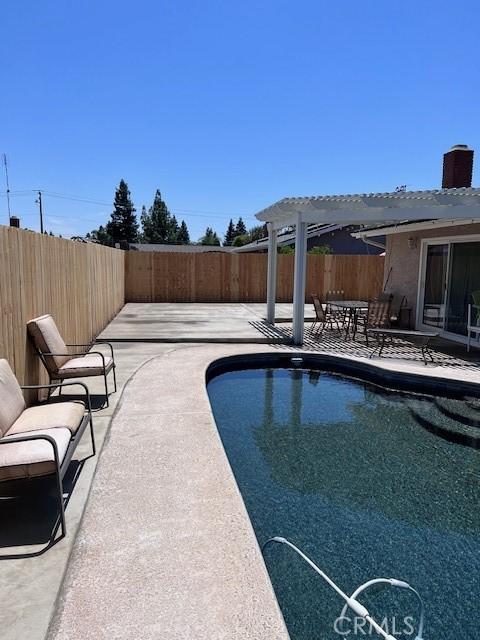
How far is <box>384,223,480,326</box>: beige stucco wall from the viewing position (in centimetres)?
1188

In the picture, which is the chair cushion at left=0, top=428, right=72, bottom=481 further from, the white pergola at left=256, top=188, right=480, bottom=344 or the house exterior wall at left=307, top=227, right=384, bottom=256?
the house exterior wall at left=307, top=227, right=384, bottom=256

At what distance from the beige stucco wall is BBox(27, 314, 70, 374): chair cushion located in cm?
896

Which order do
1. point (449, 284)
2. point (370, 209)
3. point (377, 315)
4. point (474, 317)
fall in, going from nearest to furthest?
point (370, 209) → point (474, 317) → point (377, 315) → point (449, 284)

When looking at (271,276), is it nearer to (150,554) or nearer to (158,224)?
(150,554)

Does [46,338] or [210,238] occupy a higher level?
[210,238]

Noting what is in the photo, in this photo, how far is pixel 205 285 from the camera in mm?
18250

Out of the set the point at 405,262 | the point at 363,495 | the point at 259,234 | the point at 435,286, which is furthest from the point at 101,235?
the point at 363,495

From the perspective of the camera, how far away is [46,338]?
16.4ft

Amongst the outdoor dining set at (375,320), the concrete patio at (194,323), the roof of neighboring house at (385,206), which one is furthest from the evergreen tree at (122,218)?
the roof of neighboring house at (385,206)

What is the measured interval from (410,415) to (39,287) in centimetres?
489

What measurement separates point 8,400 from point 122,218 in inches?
2258

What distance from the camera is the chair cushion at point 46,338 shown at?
192 inches

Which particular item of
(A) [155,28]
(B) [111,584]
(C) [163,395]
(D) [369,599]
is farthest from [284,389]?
(A) [155,28]

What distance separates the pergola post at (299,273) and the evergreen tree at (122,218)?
5078 centimetres
